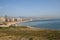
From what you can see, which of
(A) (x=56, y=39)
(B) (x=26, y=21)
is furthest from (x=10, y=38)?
(B) (x=26, y=21)

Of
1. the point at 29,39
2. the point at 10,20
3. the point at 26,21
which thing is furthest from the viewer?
the point at 10,20

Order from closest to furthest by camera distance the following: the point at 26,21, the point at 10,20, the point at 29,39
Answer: the point at 29,39, the point at 26,21, the point at 10,20

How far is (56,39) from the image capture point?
19.0ft

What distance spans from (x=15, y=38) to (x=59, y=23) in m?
7.94

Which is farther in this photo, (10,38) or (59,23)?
(59,23)

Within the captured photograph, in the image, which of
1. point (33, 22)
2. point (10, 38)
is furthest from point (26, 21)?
point (10, 38)

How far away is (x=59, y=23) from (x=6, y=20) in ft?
16.6

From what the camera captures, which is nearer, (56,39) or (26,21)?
(56,39)

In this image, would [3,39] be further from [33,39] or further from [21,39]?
[33,39]

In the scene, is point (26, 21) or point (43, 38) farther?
point (26, 21)

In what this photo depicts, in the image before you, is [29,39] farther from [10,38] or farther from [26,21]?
[26,21]

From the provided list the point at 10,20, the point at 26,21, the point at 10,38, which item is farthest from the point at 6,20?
the point at 10,38

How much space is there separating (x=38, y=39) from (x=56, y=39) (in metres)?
0.68

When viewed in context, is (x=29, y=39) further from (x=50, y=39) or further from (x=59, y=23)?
(x=59, y=23)
